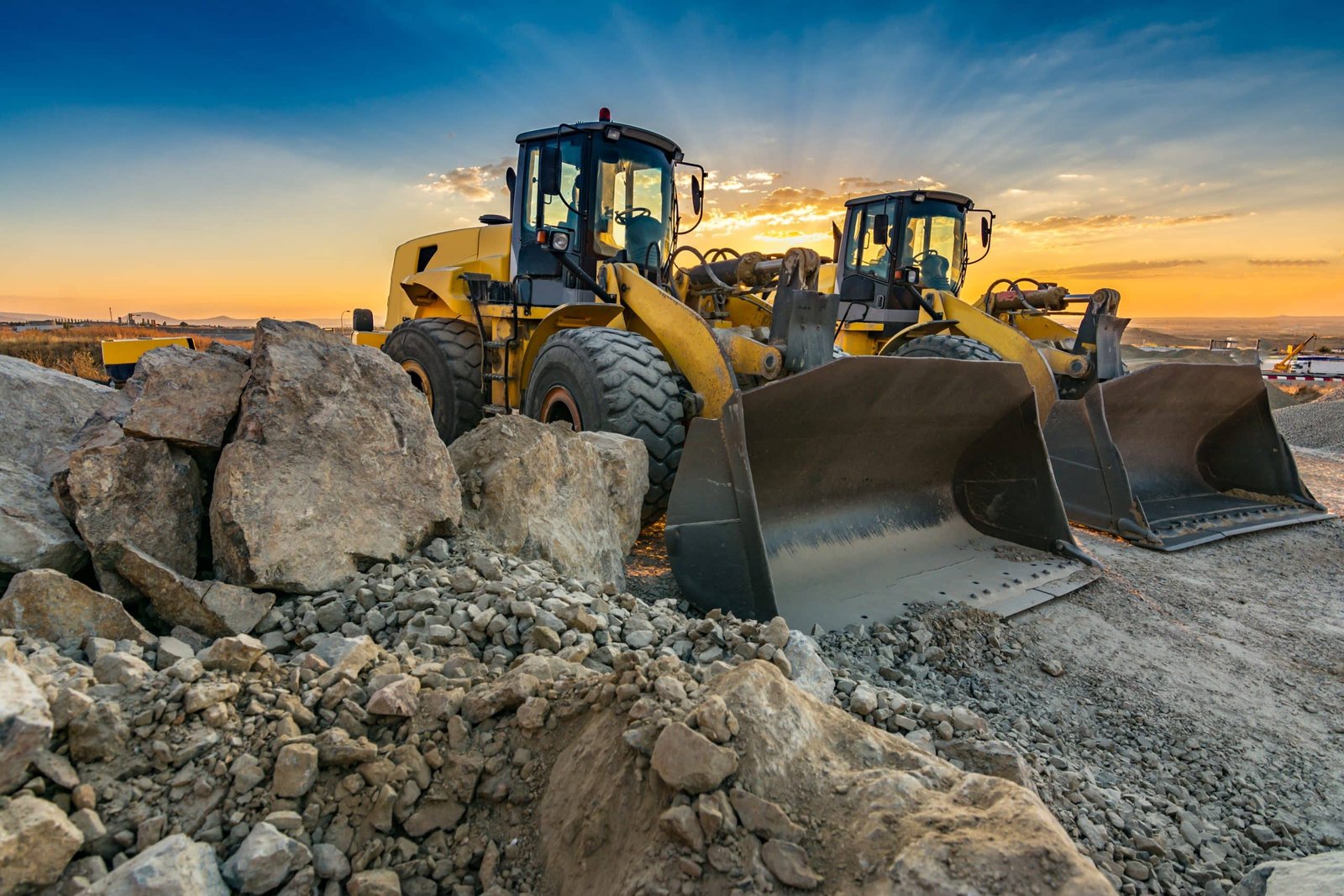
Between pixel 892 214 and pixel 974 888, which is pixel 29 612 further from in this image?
pixel 892 214

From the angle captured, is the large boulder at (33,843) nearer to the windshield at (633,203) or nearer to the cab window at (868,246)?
the windshield at (633,203)

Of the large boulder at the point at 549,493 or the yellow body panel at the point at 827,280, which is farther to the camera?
the yellow body panel at the point at 827,280

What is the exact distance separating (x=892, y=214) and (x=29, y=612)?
871 cm

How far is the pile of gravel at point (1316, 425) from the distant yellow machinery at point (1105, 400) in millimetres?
5406

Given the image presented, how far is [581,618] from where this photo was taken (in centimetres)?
229

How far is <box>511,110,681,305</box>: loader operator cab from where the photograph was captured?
222 inches

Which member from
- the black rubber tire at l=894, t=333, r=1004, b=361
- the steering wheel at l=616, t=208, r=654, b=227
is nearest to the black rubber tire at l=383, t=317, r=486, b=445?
the steering wheel at l=616, t=208, r=654, b=227

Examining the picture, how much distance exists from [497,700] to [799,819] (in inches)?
29.6

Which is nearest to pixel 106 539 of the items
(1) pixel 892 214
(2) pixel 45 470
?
(2) pixel 45 470

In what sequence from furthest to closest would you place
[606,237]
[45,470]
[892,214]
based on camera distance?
[892,214] → [606,237] → [45,470]

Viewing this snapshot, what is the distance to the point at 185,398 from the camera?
101 inches

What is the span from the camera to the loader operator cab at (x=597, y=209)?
564 centimetres

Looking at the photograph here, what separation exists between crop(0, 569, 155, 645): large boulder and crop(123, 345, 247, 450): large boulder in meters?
0.62

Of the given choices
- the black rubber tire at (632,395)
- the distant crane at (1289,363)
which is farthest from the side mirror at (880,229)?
the distant crane at (1289,363)
